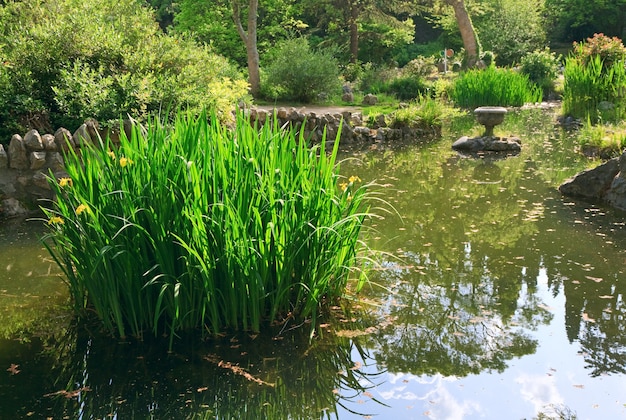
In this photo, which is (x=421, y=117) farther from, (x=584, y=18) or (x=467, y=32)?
(x=584, y=18)

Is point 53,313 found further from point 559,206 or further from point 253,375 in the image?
point 559,206

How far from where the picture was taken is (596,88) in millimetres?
10109

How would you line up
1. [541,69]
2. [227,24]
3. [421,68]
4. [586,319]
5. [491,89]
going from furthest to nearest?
[227,24]
[421,68]
[541,69]
[491,89]
[586,319]

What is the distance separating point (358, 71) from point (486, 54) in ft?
13.5

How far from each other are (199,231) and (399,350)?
1.21 metres

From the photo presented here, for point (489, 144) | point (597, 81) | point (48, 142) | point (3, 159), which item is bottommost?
point (489, 144)

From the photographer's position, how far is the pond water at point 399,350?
8.86 ft

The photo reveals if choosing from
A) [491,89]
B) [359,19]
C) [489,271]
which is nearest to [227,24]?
[359,19]

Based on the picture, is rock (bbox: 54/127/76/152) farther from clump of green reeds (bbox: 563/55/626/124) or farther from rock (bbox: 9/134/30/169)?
clump of green reeds (bbox: 563/55/626/124)

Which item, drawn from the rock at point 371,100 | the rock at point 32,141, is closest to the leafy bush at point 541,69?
the rock at point 371,100

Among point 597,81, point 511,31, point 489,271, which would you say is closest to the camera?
point 489,271

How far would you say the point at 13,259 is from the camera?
15.3 ft

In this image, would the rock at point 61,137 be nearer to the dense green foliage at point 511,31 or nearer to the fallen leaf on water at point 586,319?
the fallen leaf on water at point 586,319

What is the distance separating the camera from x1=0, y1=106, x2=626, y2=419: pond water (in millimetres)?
2701
